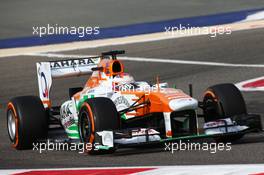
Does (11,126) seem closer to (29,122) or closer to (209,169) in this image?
Result: (29,122)

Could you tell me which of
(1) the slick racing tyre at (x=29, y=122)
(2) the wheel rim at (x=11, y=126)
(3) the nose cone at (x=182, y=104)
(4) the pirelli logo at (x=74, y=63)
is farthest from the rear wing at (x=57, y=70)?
(3) the nose cone at (x=182, y=104)

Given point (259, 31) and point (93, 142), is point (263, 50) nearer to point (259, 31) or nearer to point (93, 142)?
point (259, 31)

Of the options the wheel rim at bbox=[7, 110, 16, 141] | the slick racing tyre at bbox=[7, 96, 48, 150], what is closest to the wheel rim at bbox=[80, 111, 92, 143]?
the slick racing tyre at bbox=[7, 96, 48, 150]

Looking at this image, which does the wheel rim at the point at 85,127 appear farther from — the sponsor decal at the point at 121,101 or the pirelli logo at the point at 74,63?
the pirelli logo at the point at 74,63

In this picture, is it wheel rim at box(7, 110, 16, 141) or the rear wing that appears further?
the rear wing

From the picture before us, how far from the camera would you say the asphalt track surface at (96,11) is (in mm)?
25609

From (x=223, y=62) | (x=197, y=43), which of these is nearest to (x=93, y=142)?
(x=223, y=62)

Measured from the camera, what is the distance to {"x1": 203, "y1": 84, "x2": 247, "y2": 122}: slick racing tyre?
12.8 m

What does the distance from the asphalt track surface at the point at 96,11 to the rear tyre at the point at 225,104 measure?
11.9 metres

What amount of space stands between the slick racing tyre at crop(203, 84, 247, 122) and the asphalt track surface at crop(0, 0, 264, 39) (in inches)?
471

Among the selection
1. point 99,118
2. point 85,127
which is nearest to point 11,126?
point 85,127

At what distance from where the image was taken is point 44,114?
43.0 ft

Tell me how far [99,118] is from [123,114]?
0.89m

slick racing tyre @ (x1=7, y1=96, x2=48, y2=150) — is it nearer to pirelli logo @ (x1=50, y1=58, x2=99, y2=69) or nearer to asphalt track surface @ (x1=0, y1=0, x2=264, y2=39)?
pirelli logo @ (x1=50, y1=58, x2=99, y2=69)
